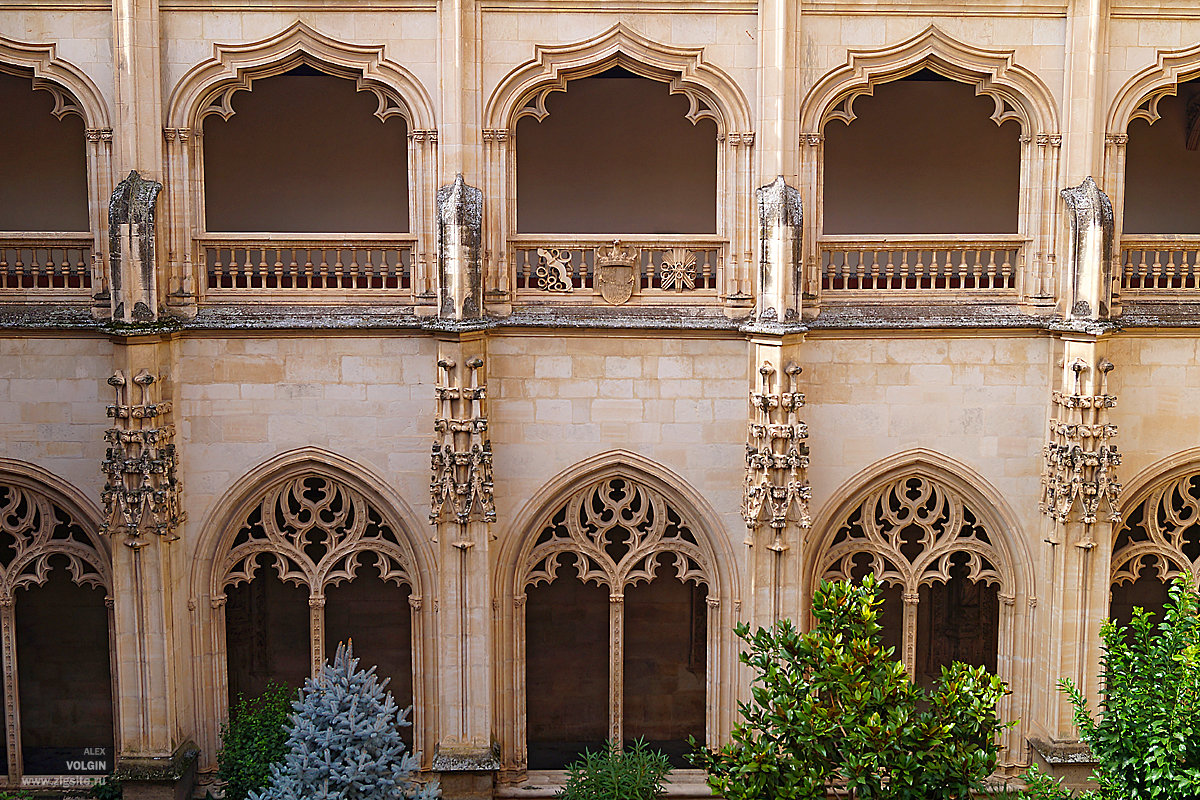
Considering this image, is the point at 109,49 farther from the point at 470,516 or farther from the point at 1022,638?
the point at 1022,638

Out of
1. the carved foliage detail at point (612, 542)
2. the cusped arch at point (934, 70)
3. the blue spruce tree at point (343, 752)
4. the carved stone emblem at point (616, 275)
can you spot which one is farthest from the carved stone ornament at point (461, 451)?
the cusped arch at point (934, 70)

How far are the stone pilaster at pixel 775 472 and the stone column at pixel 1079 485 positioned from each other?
2802 millimetres

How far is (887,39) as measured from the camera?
1322 centimetres

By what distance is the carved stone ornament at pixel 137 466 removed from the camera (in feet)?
42.2

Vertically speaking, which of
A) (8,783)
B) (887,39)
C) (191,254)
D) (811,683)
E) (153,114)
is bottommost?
(8,783)

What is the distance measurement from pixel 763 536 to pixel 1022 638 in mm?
3338

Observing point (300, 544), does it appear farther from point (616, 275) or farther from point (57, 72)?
point (57, 72)

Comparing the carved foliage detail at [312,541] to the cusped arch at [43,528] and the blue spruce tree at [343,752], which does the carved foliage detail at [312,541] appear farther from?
the blue spruce tree at [343,752]

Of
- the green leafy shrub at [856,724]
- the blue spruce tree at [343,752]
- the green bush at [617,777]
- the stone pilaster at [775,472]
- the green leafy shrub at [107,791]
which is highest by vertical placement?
the stone pilaster at [775,472]

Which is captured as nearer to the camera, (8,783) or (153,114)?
(153,114)

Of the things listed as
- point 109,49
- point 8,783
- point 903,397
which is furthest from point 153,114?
point 903,397

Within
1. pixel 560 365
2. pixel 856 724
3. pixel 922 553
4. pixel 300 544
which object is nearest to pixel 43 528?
pixel 300 544

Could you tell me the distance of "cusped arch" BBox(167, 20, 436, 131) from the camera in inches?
516

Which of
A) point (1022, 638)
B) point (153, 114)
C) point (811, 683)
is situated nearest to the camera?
point (811, 683)
